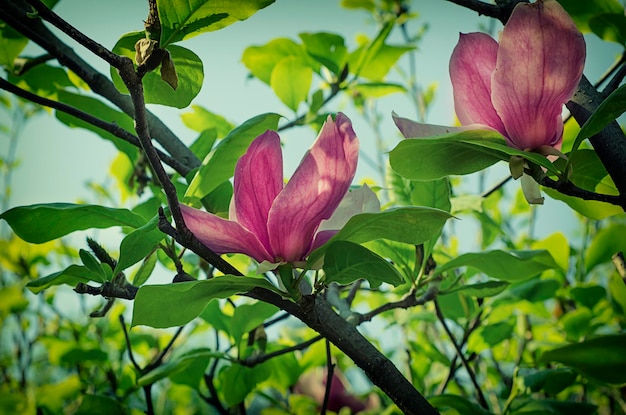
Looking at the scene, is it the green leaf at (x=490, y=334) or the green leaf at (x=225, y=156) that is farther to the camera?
the green leaf at (x=490, y=334)

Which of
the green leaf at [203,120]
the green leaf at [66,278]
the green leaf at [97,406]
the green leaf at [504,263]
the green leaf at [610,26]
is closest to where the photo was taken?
the green leaf at [66,278]

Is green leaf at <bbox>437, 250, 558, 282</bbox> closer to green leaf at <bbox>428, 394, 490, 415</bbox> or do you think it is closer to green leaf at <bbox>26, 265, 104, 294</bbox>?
green leaf at <bbox>428, 394, 490, 415</bbox>

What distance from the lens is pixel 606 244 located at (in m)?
0.97

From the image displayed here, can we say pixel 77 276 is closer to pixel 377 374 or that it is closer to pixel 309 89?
pixel 377 374

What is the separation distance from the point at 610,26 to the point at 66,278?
2.60 ft

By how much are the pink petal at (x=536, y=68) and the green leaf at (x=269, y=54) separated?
59 centimetres

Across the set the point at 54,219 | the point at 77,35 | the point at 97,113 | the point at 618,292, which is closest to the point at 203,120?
the point at 97,113

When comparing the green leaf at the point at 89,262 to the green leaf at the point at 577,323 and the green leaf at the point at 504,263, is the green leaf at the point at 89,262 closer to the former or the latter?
the green leaf at the point at 504,263

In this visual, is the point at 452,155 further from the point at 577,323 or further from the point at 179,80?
the point at 577,323

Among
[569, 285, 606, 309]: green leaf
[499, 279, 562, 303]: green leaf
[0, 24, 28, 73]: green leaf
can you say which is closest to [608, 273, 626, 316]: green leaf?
[569, 285, 606, 309]: green leaf

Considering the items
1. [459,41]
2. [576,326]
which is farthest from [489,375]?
[459,41]

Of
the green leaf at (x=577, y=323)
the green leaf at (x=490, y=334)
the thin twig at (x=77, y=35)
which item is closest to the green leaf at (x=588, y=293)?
the green leaf at (x=577, y=323)

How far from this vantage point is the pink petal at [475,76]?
20.7 inches

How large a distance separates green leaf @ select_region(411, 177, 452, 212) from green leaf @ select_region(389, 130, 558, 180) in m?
0.19
